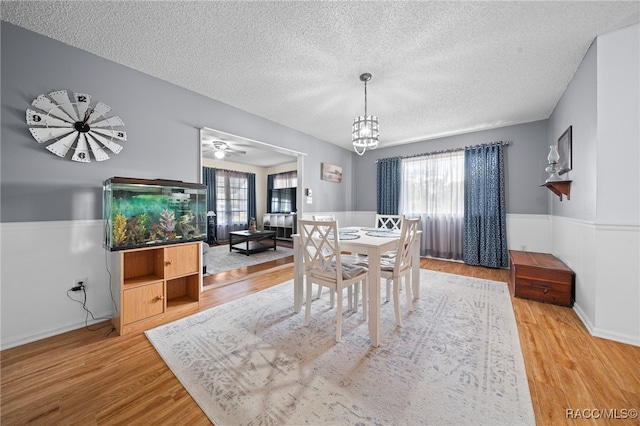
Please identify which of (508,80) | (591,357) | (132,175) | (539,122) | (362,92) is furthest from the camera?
(539,122)

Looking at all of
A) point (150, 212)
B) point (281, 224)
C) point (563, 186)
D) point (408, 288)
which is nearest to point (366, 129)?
point (408, 288)

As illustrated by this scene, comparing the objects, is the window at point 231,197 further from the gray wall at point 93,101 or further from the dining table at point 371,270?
the dining table at point 371,270

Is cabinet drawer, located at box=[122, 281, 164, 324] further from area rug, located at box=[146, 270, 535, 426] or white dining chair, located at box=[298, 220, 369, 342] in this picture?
white dining chair, located at box=[298, 220, 369, 342]

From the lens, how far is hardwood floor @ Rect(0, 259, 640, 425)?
4.04ft

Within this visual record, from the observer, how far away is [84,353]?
1.75m

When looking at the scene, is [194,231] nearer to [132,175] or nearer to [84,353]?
[132,175]

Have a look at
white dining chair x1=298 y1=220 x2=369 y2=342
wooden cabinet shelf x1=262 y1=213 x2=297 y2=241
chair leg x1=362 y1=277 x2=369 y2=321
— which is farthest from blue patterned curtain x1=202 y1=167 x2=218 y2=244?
chair leg x1=362 y1=277 x2=369 y2=321

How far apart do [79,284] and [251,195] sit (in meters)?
5.80

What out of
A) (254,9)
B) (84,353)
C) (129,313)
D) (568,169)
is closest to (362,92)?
(254,9)

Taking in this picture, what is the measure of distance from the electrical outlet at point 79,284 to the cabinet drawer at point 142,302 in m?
0.49

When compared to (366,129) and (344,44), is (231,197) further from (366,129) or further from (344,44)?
(344,44)

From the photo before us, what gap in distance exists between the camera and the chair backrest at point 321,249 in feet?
6.27

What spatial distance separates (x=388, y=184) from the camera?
5.20 meters

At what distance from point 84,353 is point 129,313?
359 millimetres
